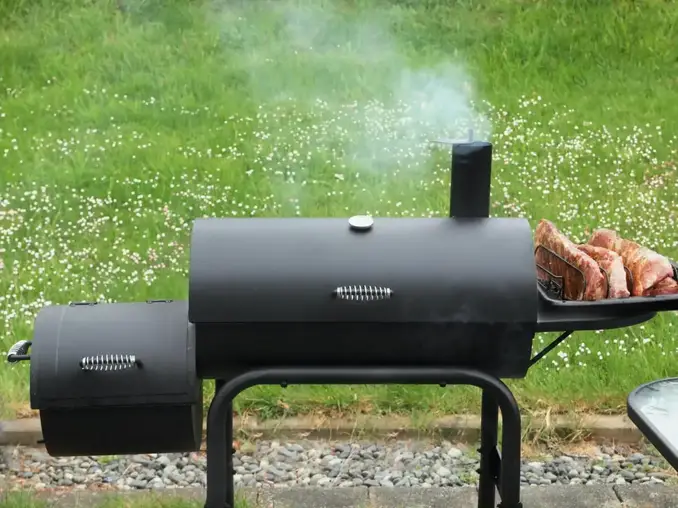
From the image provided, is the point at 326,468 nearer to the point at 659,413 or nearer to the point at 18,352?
the point at 18,352

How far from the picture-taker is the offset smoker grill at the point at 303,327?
217 cm

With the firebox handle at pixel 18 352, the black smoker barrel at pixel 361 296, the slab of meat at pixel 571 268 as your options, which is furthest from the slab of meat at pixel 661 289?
the firebox handle at pixel 18 352

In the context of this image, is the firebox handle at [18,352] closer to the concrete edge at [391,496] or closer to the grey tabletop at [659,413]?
the concrete edge at [391,496]

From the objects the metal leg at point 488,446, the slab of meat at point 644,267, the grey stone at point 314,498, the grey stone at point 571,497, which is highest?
the slab of meat at point 644,267

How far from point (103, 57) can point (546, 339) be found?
437cm

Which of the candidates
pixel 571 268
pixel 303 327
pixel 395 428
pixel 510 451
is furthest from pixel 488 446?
pixel 395 428

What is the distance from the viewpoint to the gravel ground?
3531 mm

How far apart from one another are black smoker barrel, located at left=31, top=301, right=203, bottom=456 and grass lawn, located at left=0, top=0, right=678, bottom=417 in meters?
1.59

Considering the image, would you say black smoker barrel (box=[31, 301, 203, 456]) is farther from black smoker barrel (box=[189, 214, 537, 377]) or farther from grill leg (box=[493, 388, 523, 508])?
grill leg (box=[493, 388, 523, 508])

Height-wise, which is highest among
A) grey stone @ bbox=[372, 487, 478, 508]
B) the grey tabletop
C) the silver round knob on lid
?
the silver round knob on lid

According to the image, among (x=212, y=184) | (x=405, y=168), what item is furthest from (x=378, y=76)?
(x=212, y=184)

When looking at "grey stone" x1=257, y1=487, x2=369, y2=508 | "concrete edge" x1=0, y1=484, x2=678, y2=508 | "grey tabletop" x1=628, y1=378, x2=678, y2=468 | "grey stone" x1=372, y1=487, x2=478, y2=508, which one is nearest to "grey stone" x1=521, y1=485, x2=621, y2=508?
"concrete edge" x1=0, y1=484, x2=678, y2=508

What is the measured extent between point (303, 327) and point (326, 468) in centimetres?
160

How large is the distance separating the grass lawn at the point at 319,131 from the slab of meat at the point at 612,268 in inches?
59.7
